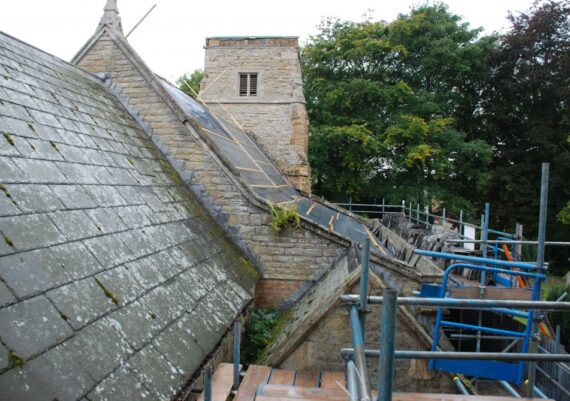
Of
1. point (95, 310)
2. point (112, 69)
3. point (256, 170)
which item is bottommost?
point (95, 310)

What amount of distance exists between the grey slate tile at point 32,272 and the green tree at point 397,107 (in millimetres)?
20724

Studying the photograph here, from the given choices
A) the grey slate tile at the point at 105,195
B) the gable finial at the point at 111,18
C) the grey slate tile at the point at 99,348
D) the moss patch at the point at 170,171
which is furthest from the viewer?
the gable finial at the point at 111,18

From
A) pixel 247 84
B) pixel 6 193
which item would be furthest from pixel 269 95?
pixel 6 193

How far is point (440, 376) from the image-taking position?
16.7ft

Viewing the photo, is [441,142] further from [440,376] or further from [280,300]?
[440,376]

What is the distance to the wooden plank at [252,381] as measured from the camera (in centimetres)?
398

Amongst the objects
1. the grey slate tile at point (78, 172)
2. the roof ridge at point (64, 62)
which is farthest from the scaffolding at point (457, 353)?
the roof ridge at point (64, 62)

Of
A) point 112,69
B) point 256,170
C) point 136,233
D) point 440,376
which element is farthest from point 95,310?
point 256,170

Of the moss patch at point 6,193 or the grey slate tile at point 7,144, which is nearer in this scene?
the moss patch at point 6,193

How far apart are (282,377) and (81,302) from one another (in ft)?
8.26

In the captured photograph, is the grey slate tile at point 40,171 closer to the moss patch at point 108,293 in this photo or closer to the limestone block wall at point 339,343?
the moss patch at point 108,293

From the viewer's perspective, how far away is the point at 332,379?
4.80 meters

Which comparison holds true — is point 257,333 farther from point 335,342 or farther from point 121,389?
point 121,389

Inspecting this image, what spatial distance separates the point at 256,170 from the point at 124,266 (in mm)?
6999
